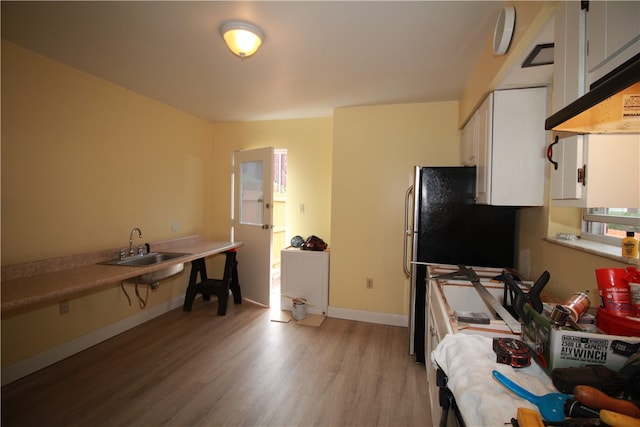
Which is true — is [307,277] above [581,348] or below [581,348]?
below

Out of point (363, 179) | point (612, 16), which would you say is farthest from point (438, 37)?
point (363, 179)

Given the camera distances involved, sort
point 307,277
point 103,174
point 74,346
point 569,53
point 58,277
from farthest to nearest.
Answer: point 307,277, point 103,174, point 74,346, point 58,277, point 569,53

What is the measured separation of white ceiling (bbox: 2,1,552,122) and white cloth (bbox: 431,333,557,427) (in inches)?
66.8

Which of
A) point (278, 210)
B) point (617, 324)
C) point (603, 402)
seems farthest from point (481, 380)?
point (278, 210)

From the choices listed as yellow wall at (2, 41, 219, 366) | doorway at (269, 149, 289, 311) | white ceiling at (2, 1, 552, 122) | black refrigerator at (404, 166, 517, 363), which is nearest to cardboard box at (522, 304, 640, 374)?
black refrigerator at (404, 166, 517, 363)

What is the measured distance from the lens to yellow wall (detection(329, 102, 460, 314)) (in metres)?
3.09

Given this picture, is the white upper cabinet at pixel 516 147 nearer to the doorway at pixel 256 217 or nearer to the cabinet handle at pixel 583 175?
the cabinet handle at pixel 583 175

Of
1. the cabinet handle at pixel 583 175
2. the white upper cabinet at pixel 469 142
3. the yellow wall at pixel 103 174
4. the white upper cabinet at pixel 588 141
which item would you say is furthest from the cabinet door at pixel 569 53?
the yellow wall at pixel 103 174

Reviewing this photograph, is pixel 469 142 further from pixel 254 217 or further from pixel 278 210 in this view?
pixel 278 210

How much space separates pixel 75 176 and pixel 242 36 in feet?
6.43

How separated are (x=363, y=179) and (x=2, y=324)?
10.7 ft

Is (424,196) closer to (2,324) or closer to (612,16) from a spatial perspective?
(612,16)

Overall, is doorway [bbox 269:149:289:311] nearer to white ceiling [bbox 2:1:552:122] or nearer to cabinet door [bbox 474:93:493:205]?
white ceiling [bbox 2:1:552:122]

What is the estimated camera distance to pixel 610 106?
2.23 ft
